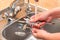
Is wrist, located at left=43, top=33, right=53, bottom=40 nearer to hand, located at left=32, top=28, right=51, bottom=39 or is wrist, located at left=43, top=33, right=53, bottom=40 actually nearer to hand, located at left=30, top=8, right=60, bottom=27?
hand, located at left=32, top=28, right=51, bottom=39

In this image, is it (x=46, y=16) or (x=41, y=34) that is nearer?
(x=41, y=34)

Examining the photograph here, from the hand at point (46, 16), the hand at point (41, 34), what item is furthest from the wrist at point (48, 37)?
the hand at point (46, 16)

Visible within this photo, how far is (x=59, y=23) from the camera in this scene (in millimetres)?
1279

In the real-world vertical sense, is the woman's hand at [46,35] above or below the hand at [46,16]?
below

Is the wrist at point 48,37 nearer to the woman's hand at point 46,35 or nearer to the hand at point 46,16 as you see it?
the woman's hand at point 46,35

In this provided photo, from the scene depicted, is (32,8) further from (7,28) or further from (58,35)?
(58,35)

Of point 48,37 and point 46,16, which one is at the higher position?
point 46,16

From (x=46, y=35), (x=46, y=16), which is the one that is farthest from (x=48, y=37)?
(x=46, y=16)

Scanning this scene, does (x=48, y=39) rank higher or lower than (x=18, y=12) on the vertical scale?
lower

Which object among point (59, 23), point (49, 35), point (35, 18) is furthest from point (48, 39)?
point (59, 23)

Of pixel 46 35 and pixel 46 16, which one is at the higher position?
pixel 46 16

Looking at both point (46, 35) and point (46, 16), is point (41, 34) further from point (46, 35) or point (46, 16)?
point (46, 16)

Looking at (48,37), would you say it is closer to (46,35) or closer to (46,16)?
(46,35)

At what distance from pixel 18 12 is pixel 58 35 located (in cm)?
46
